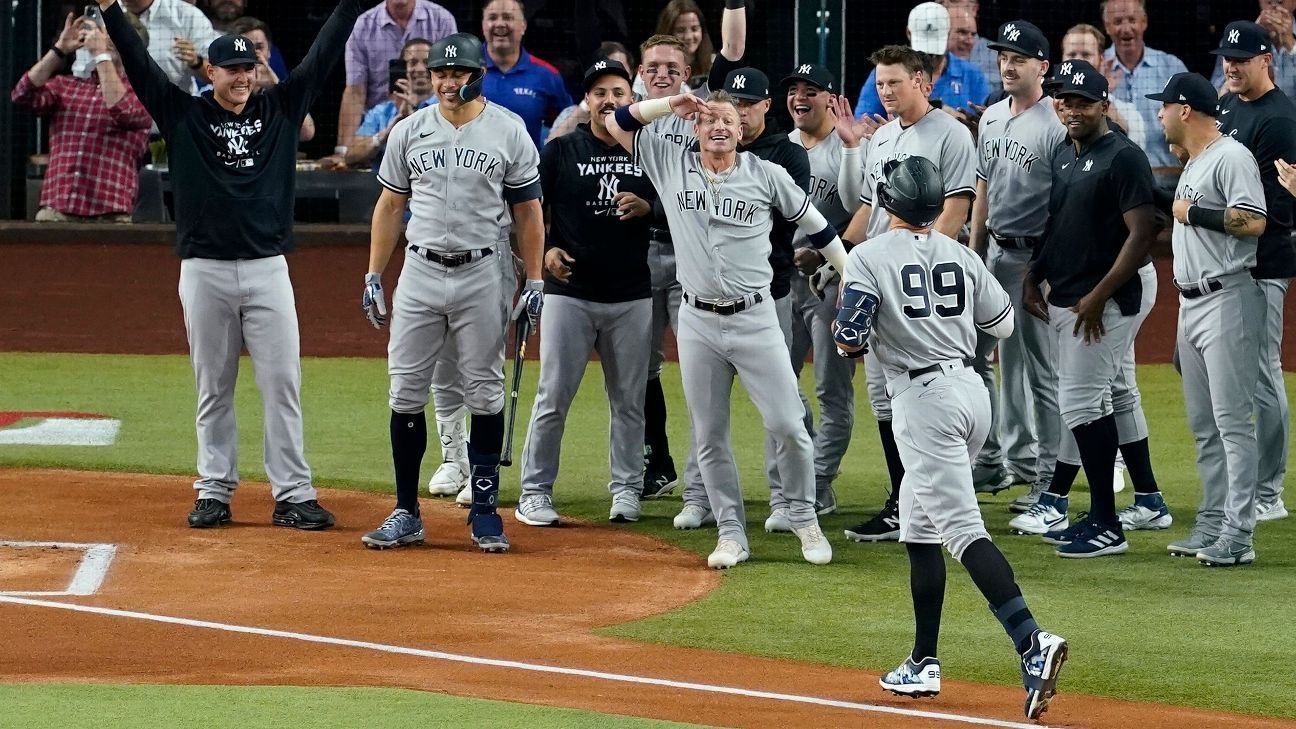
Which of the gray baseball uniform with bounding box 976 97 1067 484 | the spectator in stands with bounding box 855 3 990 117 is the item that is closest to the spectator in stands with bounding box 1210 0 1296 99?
the spectator in stands with bounding box 855 3 990 117

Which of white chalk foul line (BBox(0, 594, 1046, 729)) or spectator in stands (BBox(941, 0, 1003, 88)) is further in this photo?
spectator in stands (BBox(941, 0, 1003, 88))

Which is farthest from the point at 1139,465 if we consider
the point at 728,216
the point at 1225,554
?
the point at 728,216

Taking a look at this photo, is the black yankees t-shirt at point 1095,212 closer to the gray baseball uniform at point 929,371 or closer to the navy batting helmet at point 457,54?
the gray baseball uniform at point 929,371

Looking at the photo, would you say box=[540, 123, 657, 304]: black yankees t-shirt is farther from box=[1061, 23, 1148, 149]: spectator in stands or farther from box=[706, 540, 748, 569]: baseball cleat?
→ box=[1061, 23, 1148, 149]: spectator in stands

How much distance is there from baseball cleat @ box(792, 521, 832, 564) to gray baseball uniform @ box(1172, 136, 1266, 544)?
1604mm

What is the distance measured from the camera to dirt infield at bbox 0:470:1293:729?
208 inches

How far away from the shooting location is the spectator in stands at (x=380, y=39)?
13164mm

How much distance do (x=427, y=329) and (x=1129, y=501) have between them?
11.8ft

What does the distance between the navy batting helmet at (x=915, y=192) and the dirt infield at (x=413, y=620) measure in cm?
145

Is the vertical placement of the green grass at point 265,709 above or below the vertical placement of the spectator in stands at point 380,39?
below

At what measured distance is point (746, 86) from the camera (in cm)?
730

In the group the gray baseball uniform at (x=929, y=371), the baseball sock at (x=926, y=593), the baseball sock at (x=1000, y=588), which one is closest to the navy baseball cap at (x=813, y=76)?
the gray baseball uniform at (x=929, y=371)

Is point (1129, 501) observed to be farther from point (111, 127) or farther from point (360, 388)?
point (111, 127)

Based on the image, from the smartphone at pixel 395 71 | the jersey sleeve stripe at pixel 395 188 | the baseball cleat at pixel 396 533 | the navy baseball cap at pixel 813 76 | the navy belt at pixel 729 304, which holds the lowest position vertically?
the baseball cleat at pixel 396 533
